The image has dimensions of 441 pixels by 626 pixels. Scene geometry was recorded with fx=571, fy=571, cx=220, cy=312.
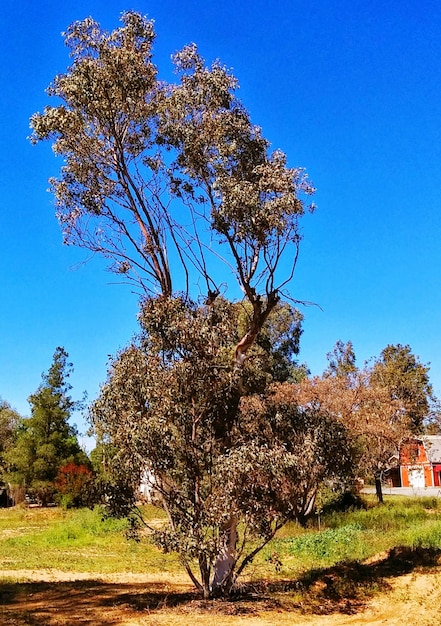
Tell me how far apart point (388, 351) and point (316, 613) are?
52256mm

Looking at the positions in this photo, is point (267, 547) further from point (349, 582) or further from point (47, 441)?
point (47, 441)

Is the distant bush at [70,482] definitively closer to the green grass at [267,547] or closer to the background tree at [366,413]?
the green grass at [267,547]

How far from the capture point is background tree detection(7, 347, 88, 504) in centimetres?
3666

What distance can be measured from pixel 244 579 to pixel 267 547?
4.18m

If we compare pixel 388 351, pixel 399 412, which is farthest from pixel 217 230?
pixel 388 351

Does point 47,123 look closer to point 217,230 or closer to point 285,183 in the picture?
point 217,230

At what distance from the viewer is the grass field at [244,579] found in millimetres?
9562

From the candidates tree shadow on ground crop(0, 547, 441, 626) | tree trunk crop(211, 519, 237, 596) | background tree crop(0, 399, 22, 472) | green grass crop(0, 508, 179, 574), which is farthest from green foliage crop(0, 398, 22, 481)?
tree trunk crop(211, 519, 237, 596)

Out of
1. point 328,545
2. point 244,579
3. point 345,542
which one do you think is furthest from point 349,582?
point 345,542

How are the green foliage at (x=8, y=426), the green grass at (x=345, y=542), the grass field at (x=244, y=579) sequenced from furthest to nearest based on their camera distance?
the green foliage at (x=8, y=426)
the green grass at (x=345, y=542)
the grass field at (x=244, y=579)

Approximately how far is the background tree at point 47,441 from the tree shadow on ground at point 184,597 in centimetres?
2530

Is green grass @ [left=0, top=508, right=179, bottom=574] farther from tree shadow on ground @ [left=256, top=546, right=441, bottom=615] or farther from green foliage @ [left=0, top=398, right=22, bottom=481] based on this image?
green foliage @ [left=0, top=398, right=22, bottom=481]

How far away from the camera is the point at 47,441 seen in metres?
37.9

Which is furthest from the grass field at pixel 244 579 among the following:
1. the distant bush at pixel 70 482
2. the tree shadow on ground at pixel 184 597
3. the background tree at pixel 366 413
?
the distant bush at pixel 70 482
